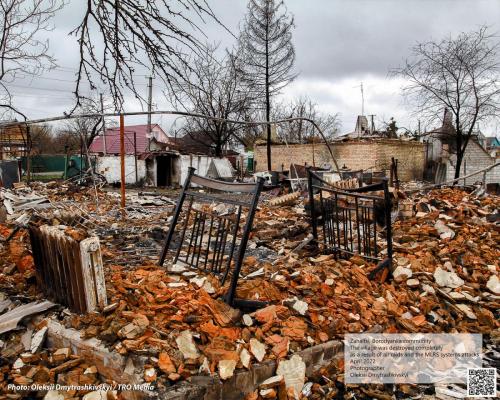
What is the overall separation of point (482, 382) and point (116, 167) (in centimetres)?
2231

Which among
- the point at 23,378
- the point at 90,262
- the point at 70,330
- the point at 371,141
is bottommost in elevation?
the point at 23,378

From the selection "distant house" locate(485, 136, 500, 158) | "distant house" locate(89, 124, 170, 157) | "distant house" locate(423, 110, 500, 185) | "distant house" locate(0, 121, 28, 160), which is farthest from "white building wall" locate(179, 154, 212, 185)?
"distant house" locate(485, 136, 500, 158)

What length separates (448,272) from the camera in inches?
198

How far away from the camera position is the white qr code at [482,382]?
3.19 meters

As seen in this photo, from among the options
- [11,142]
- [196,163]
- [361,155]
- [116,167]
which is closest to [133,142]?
[116,167]

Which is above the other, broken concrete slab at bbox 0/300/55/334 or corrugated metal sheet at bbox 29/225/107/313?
corrugated metal sheet at bbox 29/225/107/313

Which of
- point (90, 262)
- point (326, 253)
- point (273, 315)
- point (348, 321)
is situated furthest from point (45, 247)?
point (326, 253)

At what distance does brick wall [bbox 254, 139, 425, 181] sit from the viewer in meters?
24.2

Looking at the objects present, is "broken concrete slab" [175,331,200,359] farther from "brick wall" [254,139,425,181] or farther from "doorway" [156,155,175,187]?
"doorway" [156,155,175,187]

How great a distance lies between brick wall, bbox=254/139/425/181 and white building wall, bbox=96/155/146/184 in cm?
828

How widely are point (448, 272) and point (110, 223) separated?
623cm

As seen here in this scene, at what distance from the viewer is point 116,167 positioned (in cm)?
2317

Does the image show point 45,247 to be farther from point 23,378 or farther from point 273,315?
point 273,315

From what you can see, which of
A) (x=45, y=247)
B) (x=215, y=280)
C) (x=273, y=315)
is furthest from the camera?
(x=215, y=280)
